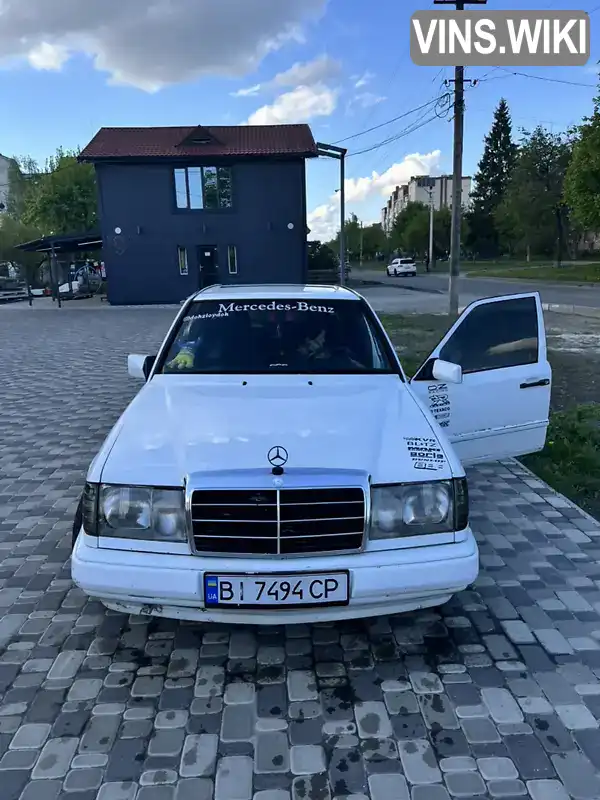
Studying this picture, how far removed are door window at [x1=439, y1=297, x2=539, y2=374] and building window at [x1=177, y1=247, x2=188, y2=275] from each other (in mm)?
24824

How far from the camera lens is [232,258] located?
2803 centimetres

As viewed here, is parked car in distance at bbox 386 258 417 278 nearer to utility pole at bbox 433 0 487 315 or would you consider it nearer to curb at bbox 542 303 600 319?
curb at bbox 542 303 600 319

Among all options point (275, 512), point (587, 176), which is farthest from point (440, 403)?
point (587, 176)

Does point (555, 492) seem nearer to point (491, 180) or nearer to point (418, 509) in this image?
point (418, 509)

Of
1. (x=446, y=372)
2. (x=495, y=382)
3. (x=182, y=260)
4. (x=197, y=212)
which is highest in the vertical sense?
(x=197, y=212)

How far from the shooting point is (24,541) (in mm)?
4230

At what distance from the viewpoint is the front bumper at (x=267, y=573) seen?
2621 mm

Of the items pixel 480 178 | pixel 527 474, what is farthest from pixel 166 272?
pixel 480 178

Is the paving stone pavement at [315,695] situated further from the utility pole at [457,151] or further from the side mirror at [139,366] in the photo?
the utility pole at [457,151]

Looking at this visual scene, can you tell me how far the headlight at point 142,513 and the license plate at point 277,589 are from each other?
0.27 meters

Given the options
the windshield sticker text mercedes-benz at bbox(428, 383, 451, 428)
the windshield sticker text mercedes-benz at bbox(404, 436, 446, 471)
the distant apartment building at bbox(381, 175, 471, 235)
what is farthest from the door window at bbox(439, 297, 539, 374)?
the distant apartment building at bbox(381, 175, 471, 235)

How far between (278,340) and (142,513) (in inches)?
69.1

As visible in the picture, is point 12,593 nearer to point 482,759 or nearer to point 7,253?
point 482,759

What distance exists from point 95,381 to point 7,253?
139ft
